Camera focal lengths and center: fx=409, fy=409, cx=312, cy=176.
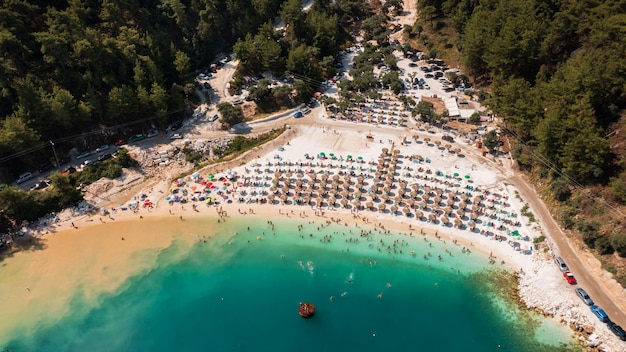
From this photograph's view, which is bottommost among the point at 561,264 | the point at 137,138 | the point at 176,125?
the point at 561,264

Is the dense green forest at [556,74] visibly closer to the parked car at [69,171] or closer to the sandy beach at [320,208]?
the sandy beach at [320,208]

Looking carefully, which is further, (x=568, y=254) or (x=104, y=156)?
(x=104, y=156)

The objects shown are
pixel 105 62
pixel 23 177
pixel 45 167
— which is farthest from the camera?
pixel 105 62

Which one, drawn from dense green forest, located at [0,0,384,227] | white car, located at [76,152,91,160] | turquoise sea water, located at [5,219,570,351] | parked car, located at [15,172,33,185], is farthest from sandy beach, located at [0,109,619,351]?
parked car, located at [15,172,33,185]

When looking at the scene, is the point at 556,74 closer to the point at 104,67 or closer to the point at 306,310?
the point at 306,310

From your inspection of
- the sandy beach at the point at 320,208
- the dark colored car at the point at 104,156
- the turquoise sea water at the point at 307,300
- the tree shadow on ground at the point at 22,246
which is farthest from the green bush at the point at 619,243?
the dark colored car at the point at 104,156

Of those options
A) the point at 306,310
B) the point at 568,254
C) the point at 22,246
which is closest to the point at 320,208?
the point at 306,310
